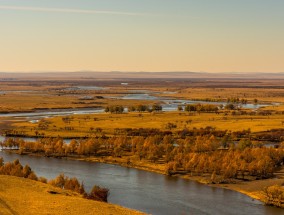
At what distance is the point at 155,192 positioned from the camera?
68.9m

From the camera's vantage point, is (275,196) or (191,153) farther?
(191,153)

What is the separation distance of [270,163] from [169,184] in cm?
1849

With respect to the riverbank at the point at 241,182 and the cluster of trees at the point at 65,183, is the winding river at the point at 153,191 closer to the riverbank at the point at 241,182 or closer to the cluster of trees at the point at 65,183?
the riverbank at the point at 241,182

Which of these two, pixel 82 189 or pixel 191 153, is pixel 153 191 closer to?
pixel 82 189

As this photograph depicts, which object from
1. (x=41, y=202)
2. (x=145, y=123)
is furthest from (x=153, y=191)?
(x=145, y=123)

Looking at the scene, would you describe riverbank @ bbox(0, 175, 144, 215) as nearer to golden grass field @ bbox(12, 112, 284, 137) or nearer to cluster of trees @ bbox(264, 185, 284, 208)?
cluster of trees @ bbox(264, 185, 284, 208)

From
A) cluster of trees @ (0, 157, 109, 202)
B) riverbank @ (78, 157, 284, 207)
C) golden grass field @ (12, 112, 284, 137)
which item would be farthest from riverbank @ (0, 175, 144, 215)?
golden grass field @ (12, 112, 284, 137)

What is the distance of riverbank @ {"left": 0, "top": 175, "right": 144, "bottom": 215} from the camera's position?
43.9m

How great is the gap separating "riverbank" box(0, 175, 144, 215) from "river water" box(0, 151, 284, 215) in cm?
1205

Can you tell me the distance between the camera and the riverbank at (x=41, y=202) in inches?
Result: 1727

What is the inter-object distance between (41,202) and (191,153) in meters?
44.4

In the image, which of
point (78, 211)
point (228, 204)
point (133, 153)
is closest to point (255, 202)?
point (228, 204)

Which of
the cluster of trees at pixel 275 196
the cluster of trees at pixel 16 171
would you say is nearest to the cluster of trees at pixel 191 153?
the cluster of trees at pixel 275 196

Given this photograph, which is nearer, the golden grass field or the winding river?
the winding river
